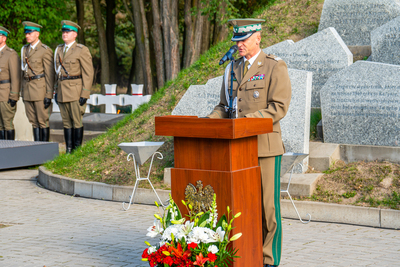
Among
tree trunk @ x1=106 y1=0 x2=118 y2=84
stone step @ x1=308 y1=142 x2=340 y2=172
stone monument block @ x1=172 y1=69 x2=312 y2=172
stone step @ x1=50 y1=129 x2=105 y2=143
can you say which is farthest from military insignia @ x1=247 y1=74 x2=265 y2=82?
tree trunk @ x1=106 y1=0 x2=118 y2=84

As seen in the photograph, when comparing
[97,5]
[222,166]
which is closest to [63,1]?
[97,5]

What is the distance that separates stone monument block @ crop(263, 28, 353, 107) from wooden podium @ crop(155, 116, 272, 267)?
6078 mm

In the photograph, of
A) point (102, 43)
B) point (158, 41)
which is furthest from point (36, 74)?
point (102, 43)

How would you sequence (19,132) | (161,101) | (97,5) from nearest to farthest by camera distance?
(161,101) < (19,132) < (97,5)

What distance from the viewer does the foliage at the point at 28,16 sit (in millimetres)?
19734

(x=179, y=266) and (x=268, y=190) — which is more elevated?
(x=268, y=190)

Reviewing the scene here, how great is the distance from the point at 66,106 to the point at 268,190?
716cm

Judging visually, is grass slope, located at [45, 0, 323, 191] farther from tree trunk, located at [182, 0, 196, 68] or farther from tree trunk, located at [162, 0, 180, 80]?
tree trunk, located at [182, 0, 196, 68]

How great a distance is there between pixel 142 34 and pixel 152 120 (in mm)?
9642

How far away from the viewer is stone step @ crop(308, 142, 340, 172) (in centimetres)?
793

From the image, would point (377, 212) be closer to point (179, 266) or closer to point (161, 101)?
point (179, 266)

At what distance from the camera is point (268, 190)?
434cm

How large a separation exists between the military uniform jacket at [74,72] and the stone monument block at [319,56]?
3.84 meters

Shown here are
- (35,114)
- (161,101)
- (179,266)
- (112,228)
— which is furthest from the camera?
(35,114)
